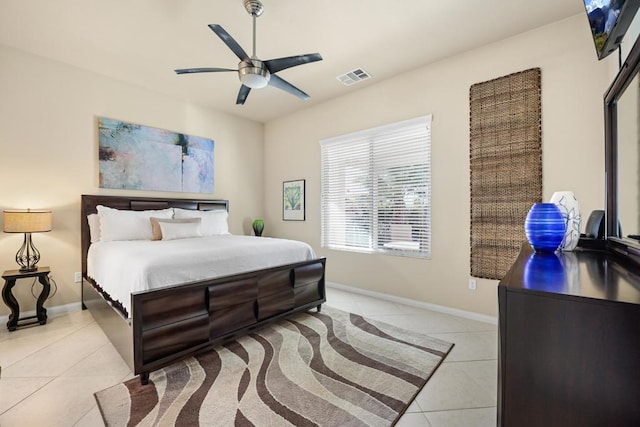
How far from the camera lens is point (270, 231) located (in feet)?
18.2

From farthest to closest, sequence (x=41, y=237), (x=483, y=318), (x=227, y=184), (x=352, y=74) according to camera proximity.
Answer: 1. (x=227, y=184)
2. (x=352, y=74)
3. (x=41, y=237)
4. (x=483, y=318)

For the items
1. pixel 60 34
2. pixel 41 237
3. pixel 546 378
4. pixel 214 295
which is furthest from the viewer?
pixel 41 237

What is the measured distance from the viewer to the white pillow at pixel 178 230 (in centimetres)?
342

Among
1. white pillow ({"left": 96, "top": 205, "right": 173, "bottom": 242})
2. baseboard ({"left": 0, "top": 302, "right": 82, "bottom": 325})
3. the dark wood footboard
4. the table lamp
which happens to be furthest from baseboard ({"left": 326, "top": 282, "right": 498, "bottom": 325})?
the table lamp

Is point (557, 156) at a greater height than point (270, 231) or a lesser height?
greater

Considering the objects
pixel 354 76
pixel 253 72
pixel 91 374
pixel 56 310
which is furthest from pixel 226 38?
pixel 56 310

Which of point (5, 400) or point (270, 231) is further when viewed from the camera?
point (270, 231)

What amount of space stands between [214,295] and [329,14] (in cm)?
266

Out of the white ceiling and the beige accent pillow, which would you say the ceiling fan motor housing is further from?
the beige accent pillow

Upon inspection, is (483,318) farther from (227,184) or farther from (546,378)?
(227,184)

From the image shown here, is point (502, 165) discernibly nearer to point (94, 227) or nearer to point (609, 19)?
point (609, 19)

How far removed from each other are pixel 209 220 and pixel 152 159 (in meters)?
1.21

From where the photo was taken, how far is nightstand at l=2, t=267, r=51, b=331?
9.43 ft

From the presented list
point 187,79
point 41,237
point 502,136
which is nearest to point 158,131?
point 187,79
